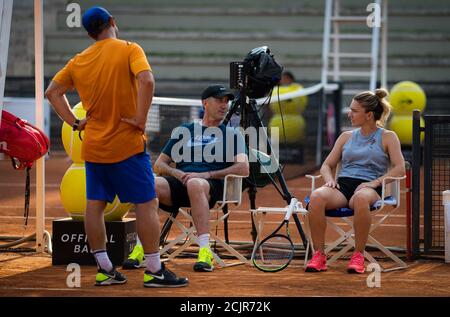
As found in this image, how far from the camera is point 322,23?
81.7 feet

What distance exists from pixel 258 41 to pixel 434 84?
13.7 feet

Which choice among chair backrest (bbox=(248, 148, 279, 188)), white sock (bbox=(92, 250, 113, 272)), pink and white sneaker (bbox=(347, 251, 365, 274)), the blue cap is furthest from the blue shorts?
chair backrest (bbox=(248, 148, 279, 188))

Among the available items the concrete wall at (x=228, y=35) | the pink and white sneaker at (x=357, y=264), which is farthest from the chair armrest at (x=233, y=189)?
the concrete wall at (x=228, y=35)

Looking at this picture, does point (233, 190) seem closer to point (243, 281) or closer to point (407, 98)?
point (243, 281)

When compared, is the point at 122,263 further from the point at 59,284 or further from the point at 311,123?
the point at 311,123

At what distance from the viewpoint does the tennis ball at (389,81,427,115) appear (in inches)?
731

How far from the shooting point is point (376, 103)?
25.4 ft

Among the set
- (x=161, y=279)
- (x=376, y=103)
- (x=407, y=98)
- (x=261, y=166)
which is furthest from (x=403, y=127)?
(x=161, y=279)

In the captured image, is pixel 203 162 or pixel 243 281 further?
pixel 203 162

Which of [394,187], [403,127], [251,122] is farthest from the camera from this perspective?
[403,127]

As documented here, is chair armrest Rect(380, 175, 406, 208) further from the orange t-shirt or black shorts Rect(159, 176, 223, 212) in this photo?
the orange t-shirt

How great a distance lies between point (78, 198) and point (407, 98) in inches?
462

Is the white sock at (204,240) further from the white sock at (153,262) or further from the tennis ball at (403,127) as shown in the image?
the tennis ball at (403,127)
